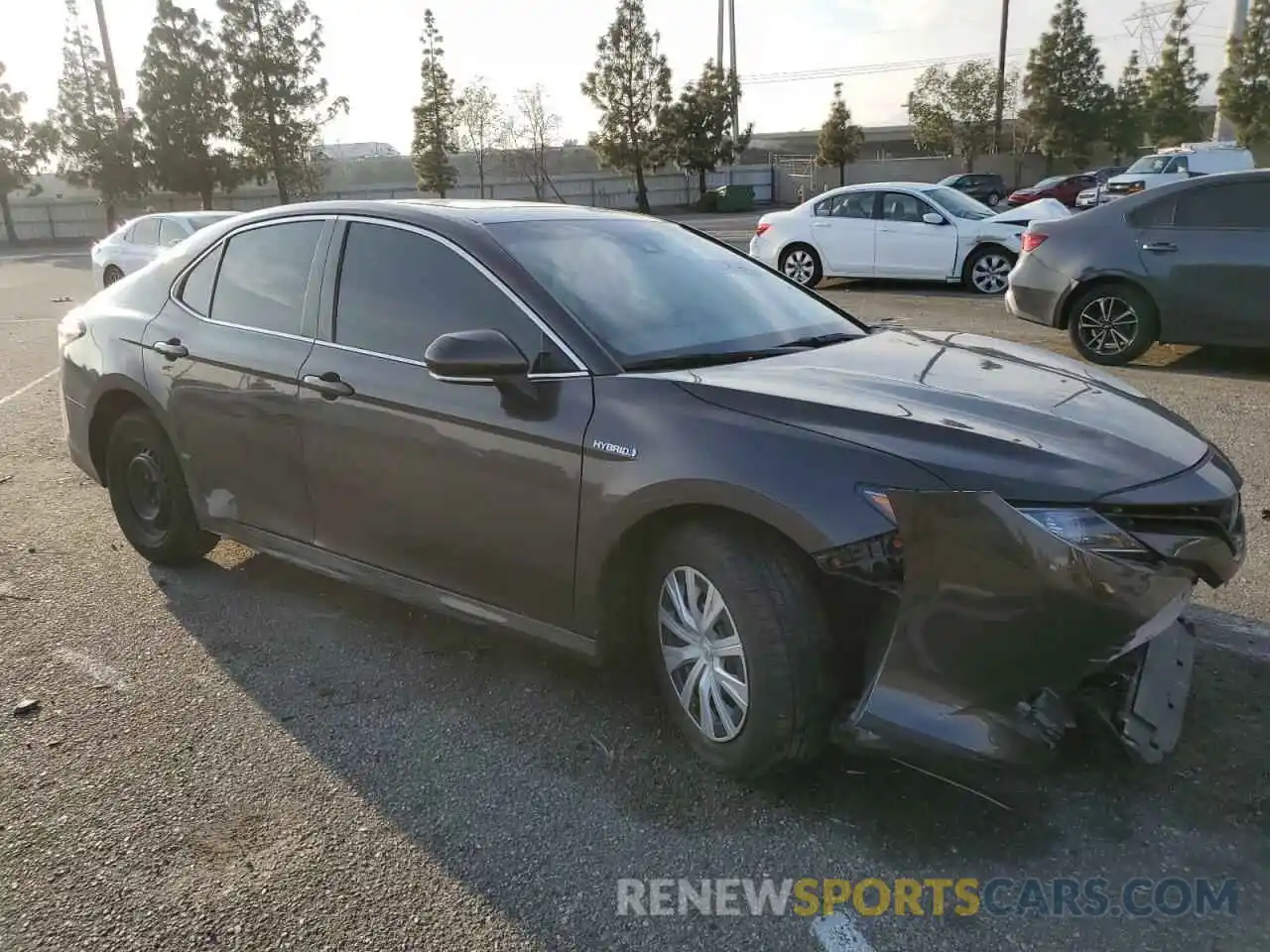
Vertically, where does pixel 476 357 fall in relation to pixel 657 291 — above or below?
below

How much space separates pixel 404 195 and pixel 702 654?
51.8 m

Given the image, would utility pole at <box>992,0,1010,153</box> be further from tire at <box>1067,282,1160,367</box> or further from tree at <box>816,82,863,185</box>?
tire at <box>1067,282,1160,367</box>

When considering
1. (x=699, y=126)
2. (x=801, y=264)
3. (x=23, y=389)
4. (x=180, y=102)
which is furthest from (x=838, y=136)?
(x=23, y=389)

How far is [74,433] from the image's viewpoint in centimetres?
493

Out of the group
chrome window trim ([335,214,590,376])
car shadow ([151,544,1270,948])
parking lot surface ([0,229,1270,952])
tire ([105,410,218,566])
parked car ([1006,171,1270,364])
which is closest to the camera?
parking lot surface ([0,229,1270,952])

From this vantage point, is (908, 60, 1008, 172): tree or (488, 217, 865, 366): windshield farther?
(908, 60, 1008, 172): tree

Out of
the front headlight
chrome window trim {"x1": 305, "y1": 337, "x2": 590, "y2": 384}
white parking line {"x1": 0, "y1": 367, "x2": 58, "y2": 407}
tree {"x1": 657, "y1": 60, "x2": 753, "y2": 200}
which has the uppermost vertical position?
tree {"x1": 657, "y1": 60, "x2": 753, "y2": 200}

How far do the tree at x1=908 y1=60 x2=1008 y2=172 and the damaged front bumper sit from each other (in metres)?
55.9

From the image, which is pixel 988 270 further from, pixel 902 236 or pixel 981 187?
pixel 981 187

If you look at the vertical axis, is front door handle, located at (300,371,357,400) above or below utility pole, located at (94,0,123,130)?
below

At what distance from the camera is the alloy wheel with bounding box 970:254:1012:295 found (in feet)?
44.5

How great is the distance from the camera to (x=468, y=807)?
2902 millimetres

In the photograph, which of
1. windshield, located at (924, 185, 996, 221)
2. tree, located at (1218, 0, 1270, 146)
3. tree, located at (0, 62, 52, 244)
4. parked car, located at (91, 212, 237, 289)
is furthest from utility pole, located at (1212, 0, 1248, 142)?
tree, located at (0, 62, 52, 244)

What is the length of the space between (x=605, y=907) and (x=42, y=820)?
5.53 ft
